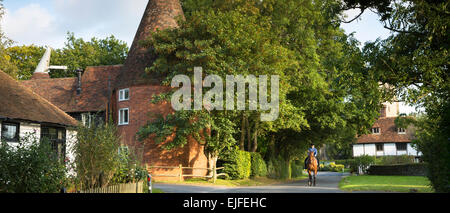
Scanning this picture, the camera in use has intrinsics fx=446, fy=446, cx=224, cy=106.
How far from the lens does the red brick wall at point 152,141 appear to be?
3284 centimetres

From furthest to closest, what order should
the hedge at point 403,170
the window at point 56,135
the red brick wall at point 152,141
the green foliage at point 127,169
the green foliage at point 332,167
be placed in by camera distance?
the green foliage at point 332,167 < the hedge at point 403,170 < the red brick wall at point 152,141 < the window at point 56,135 < the green foliage at point 127,169

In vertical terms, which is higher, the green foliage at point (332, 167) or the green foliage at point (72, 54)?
the green foliage at point (72, 54)

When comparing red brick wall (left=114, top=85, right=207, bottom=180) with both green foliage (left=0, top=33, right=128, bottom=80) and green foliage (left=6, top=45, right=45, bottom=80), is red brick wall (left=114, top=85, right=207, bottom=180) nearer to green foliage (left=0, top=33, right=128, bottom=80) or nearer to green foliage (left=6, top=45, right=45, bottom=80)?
green foliage (left=0, top=33, right=128, bottom=80)

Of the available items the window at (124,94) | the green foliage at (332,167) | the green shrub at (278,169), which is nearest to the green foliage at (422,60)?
the window at (124,94)

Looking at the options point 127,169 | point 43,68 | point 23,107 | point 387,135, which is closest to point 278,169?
point 23,107

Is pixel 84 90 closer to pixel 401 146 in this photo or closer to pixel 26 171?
pixel 26 171

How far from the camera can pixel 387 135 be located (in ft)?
250

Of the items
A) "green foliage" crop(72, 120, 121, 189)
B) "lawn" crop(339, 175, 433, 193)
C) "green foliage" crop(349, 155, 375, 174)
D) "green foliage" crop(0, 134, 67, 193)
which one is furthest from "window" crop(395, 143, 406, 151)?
"green foliage" crop(0, 134, 67, 193)

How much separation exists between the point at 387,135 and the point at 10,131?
65.0 meters

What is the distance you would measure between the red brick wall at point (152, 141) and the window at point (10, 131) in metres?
8.57

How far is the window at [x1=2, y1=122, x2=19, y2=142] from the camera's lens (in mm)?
24484

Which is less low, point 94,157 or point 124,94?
point 124,94

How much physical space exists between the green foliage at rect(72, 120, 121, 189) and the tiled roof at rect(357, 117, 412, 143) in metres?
67.3

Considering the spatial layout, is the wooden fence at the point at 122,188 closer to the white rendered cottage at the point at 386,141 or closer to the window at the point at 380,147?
the white rendered cottage at the point at 386,141
